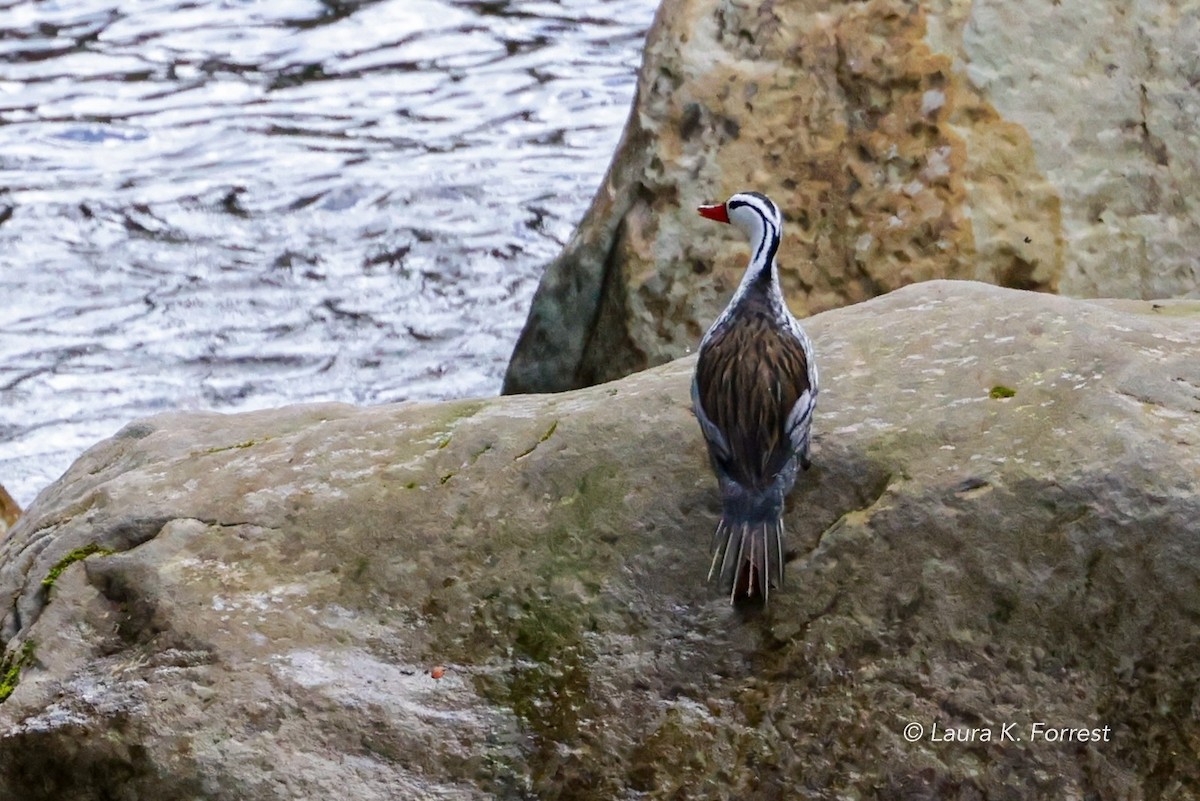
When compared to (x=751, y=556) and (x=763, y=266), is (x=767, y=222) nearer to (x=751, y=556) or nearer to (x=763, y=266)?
(x=763, y=266)

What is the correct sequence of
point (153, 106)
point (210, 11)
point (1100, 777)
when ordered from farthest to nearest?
point (210, 11)
point (153, 106)
point (1100, 777)

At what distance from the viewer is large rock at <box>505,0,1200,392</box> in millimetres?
5895

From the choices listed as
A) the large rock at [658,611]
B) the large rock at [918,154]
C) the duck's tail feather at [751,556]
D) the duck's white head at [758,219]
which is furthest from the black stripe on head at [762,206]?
the large rock at [918,154]

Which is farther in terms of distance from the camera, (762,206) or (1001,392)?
(762,206)

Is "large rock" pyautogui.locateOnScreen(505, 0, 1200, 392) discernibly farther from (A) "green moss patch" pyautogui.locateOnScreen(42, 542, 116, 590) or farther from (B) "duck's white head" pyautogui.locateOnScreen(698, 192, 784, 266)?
(A) "green moss patch" pyautogui.locateOnScreen(42, 542, 116, 590)

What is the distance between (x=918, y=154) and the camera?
19.5ft

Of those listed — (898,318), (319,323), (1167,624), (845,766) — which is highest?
(898,318)

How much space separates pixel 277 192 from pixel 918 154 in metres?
5.38

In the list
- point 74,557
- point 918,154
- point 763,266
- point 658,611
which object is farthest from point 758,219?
point 74,557

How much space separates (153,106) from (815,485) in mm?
8785

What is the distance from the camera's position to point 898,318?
4.57m

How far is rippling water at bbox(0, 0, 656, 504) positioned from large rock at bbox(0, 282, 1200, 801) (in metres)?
3.84

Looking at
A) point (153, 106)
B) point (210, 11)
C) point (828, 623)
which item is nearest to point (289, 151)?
point (153, 106)

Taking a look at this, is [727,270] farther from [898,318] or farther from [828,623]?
[828,623]
